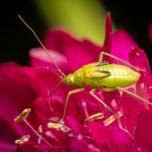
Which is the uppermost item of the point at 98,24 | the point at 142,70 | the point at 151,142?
the point at 98,24

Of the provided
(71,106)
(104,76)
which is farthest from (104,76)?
(71,106)

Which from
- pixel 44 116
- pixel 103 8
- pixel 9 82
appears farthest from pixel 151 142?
pixel 103 8

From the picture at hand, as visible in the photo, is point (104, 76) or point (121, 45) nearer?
point (104, 76)

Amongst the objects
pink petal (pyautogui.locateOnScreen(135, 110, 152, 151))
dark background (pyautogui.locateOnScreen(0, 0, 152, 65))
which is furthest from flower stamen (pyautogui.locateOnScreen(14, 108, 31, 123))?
dark background (pyautogui.locateOnScreen(0, 0, 152, 65))

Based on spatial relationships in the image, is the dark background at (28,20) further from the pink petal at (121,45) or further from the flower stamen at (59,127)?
the flower stamen at (59,127)

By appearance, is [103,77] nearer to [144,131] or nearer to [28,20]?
[144,131]

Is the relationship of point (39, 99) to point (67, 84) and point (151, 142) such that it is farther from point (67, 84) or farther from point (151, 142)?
point (151, 142)
